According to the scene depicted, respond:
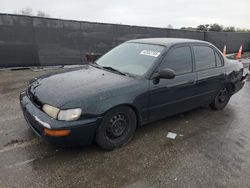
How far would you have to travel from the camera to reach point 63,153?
9.80 ft

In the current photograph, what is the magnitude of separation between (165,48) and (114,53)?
1.02 meters

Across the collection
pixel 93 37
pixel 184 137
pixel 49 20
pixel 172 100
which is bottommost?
pixel 184 137

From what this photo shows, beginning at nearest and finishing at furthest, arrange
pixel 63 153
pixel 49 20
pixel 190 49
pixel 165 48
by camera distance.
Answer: pixel 63 153, pixel 165 48, pixel 190 49, pixel 49 20

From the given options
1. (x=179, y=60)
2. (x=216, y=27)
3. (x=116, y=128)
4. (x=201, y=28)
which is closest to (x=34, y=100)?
(x=116, y=128)

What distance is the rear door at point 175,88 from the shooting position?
340 cm

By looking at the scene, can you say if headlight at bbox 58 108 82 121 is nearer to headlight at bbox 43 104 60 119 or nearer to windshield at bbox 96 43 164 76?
headlight at bbox 43 104 60 119

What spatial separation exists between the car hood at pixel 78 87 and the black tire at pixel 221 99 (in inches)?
94.6

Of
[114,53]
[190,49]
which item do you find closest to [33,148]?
[114,53]

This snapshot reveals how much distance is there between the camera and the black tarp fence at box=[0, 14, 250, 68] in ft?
26.2

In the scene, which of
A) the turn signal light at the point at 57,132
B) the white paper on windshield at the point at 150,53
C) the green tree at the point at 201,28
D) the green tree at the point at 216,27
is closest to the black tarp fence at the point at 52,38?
the white paper on windshield at the point at 150,53

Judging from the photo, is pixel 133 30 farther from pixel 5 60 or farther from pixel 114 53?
pixel 114 53

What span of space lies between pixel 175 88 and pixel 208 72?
103cm

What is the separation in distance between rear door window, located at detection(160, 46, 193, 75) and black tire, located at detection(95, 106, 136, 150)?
39.0 inches

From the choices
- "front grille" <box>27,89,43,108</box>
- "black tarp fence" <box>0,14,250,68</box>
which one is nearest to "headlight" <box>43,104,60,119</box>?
"front grille" <box>27,89,43,108</box>
